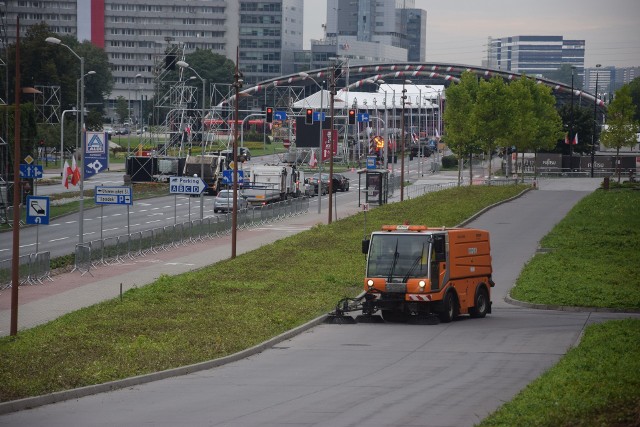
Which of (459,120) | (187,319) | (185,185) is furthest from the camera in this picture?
(459,120)

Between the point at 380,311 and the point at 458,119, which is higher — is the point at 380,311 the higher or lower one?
the lower one

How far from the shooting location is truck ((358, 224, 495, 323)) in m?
29.5

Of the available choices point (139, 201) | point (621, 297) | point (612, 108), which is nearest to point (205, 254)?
point (621, 297)

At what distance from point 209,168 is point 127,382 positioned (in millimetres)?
66503

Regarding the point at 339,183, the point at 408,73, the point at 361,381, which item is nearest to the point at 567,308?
the point at 361,381

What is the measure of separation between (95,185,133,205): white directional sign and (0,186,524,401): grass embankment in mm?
5246

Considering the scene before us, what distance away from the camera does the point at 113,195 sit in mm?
45438

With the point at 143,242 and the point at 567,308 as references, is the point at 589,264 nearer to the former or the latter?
the point at 567,308

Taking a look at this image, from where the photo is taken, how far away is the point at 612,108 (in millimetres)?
102875

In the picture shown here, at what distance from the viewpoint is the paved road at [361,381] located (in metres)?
16.9

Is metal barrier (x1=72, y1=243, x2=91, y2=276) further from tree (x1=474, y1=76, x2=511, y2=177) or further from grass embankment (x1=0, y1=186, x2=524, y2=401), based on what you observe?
tree (x1=474, y1=76, x2=511, y2=177)

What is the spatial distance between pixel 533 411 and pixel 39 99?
11239cm

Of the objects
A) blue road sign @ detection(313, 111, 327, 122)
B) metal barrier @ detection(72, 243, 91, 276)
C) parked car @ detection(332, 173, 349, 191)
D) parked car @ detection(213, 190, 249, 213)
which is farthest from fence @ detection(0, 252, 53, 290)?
parked car @ detection(332, 173, 349, 191)

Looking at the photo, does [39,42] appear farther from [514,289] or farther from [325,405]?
[325,405]
